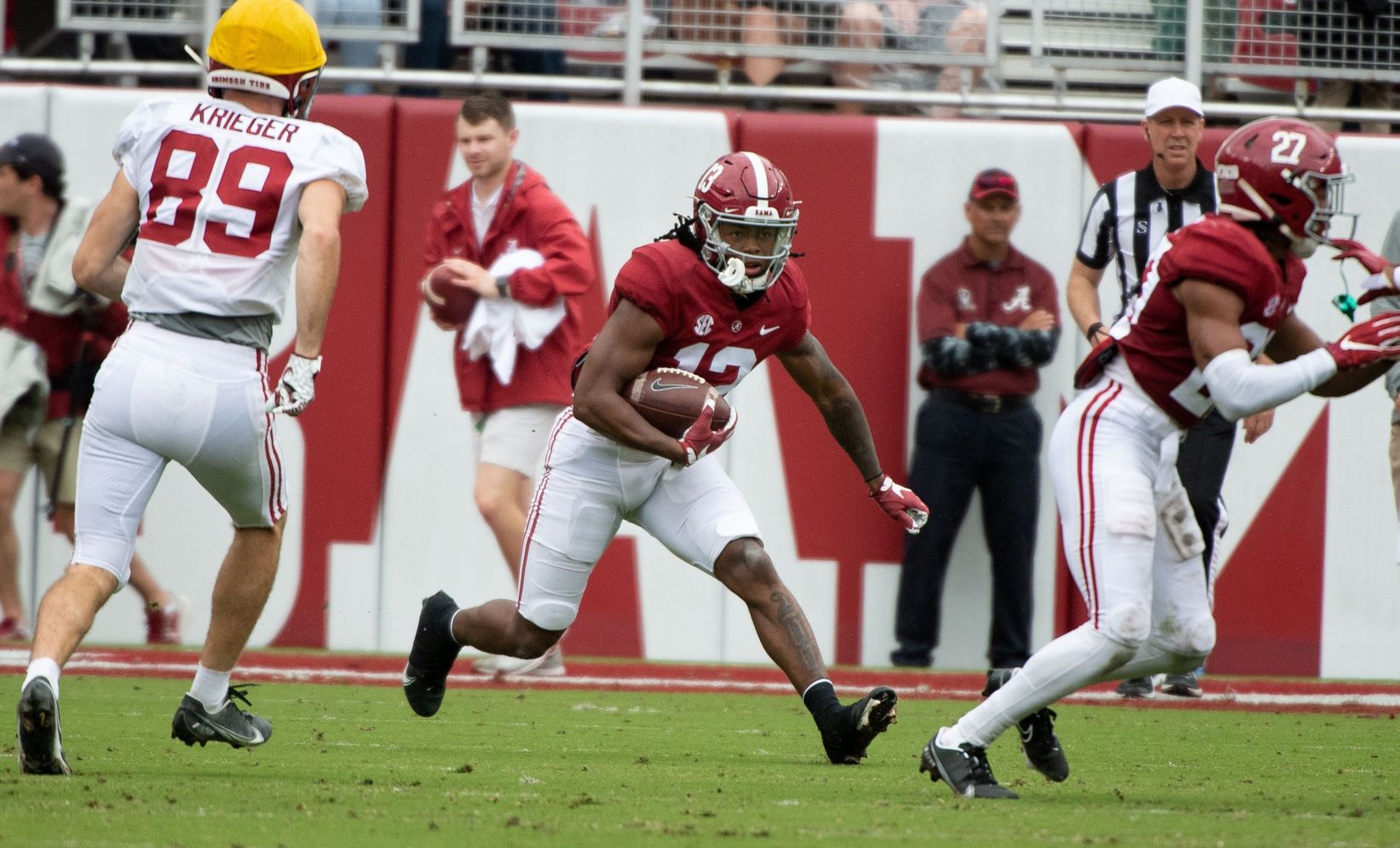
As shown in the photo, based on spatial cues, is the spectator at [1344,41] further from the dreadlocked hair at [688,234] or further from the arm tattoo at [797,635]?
the arm tattoo at [797,635]

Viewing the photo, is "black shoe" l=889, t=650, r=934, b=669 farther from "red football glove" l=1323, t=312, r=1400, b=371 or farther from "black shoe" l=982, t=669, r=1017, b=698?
"red football glove" l=1323, t=312, r=1400, b=371

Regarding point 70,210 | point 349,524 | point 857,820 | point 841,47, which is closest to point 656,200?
point 841,47

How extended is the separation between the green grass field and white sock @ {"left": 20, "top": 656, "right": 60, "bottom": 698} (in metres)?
0.21

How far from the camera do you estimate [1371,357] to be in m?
3.57

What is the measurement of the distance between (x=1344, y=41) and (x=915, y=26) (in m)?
1.92

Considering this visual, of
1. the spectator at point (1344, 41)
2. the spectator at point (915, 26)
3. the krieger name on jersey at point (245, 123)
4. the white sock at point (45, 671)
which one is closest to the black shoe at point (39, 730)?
the white sock at point (45, 671)

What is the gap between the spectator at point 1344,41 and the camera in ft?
26.3

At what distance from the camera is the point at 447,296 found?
21.6ft

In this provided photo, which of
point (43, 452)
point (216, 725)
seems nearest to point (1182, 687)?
point (216, 725)

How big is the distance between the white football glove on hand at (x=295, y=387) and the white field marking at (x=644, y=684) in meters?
2.61

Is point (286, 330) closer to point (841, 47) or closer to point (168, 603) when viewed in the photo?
point (168, 603)

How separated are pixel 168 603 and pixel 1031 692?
4.47 metres

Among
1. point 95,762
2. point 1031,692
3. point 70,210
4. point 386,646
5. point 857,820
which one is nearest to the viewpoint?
point 857,820

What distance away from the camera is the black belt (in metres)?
7.24
